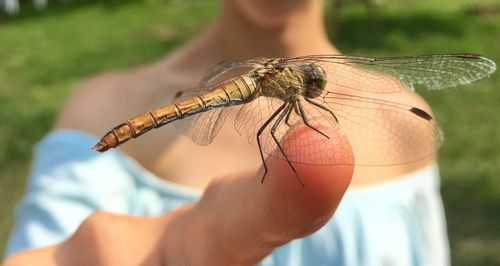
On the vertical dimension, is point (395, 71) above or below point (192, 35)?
above

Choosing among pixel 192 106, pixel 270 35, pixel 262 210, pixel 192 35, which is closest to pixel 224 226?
pixel 262 210

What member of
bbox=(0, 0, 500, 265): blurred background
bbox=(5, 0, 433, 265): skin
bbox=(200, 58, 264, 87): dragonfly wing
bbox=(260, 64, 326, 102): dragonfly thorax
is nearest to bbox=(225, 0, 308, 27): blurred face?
bbox=(5, 0, 433, 265): skin

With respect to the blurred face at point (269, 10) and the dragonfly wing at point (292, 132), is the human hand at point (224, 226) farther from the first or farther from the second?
the blurred face at point (269, 10)

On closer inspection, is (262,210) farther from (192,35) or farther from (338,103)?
(192,35)

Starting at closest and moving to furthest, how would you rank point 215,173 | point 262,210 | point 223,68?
1. point 262,210
2. point 223,68
3. point 215,173

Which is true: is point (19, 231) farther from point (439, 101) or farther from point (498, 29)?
point (498, 29)

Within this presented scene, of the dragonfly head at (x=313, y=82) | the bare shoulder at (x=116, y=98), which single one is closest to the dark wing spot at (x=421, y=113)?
the dragonfly head at (x=313, y=82)

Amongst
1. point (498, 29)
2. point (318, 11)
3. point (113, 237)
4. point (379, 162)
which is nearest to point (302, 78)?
point (379, 162)
